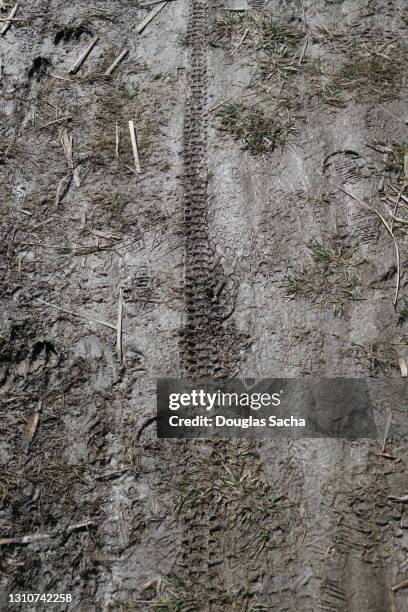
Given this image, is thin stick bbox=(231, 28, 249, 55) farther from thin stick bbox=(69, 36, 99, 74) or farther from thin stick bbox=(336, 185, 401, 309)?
thin stick bbox=(336, 185, 401, 309)

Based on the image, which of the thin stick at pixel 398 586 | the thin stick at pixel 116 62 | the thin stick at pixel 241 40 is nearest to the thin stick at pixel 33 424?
the thin stick at pixel 398 586

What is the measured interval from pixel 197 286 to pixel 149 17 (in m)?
2.32

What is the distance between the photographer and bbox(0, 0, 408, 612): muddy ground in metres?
2.80

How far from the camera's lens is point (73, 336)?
335 centimetres

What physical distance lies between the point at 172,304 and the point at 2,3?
297 centimetres

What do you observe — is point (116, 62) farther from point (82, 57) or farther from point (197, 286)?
point (197, 286)

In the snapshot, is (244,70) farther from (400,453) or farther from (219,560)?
(219,560)

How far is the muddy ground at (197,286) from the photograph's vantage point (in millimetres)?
2803

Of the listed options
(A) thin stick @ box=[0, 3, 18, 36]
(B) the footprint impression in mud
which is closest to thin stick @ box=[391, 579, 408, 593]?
(B) the footprint impression in mud

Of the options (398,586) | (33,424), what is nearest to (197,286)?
(33,424)

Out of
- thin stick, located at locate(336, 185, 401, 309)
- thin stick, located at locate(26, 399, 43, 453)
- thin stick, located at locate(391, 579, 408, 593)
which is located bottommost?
thin stick, located at locate(391, 579, 408, 593)

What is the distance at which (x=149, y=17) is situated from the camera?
471 centimetres

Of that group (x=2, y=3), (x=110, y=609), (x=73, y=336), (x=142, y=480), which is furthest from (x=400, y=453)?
(x=2, y=3)

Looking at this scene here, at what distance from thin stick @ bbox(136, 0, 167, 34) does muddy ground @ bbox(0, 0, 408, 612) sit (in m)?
0.04
